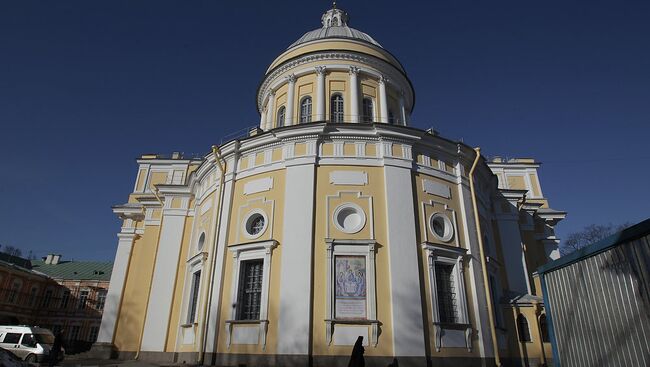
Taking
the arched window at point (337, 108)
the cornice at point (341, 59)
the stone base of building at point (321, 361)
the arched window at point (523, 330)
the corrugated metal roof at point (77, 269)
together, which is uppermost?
the cornice at point (341, 59)

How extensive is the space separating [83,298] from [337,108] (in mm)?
38515

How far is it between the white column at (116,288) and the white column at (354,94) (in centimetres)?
1379

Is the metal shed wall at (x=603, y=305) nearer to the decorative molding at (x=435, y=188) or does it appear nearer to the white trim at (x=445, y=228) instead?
the white trim at (x=445, y=228)

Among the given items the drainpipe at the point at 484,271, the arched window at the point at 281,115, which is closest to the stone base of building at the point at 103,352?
the arched window at the point at 281,115

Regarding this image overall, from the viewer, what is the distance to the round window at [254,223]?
1420cm

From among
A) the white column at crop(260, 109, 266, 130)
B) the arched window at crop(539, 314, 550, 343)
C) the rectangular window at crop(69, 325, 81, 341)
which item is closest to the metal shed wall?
the arched window at crop(539, 314, 550, 343)

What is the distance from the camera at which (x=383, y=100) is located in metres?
19.0

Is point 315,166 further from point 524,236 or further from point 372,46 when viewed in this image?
point 524,236

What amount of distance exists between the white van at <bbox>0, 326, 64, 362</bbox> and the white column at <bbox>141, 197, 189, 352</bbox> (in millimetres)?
4266

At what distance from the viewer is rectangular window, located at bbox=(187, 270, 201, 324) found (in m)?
15.5

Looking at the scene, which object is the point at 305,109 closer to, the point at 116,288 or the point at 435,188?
the point at 435,188

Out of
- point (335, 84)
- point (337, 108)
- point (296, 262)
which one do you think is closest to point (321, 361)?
point (296, 262)

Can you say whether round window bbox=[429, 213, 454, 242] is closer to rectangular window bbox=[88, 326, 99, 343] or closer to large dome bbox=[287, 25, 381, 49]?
large dome bbox=[287, 25, 381, 49]

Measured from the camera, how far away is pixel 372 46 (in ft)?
65.1
